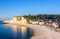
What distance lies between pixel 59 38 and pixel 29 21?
86652mm

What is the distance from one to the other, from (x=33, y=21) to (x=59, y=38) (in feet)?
264

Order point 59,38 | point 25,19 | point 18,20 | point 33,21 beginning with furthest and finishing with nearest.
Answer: point 18,20 → point 25,19 → point 33,21 → point 59,38

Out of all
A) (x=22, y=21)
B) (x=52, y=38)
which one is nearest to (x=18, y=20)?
(x=22, y=21)

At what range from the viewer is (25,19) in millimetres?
126875

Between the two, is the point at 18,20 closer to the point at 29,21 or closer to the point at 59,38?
the point at 29,21

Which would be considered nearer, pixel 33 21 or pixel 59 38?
pixel 59 38

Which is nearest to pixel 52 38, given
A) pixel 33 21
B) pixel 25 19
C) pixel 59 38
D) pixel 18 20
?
pixel 59 38

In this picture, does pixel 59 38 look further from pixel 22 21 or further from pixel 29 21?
pixel 22 21

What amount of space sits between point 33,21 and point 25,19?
1126 cm

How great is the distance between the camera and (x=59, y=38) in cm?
3703

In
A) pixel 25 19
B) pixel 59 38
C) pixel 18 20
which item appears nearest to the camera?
pixel 59 38

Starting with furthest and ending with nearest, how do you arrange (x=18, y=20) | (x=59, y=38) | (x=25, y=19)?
(x=18, y=20), (x=25, y=19), (x=59, y=38)

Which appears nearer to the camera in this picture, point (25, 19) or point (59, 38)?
point (59, 38)

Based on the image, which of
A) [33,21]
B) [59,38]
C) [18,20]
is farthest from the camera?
[18,20]
